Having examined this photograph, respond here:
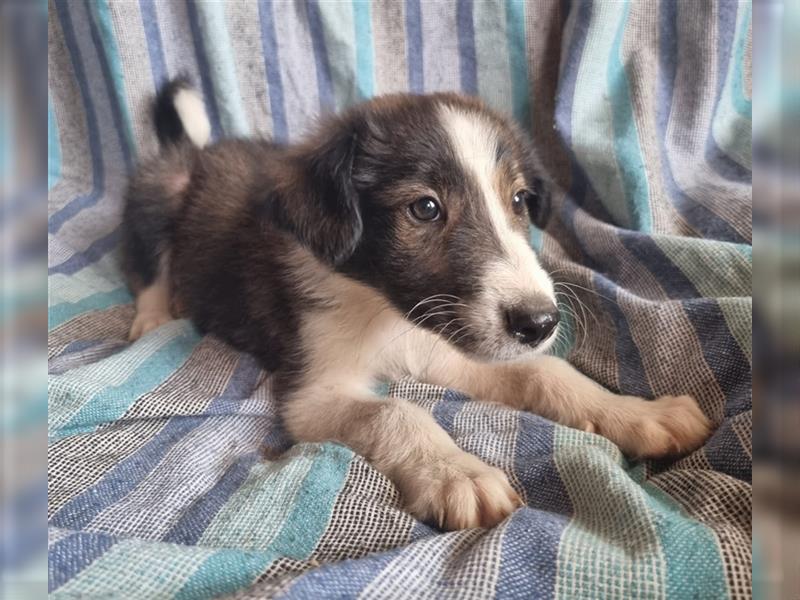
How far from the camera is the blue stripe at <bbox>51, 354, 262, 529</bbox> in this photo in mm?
1540

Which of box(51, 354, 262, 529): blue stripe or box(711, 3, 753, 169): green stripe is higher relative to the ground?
box(711, 3, 753, 169): green stripe

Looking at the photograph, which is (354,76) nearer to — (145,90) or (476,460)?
(145,90)

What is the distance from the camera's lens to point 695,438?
69.3 inches

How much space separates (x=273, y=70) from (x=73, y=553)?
278 cm

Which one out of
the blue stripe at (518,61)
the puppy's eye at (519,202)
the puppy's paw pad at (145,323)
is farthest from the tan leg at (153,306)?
the blue stripe at (518,61)

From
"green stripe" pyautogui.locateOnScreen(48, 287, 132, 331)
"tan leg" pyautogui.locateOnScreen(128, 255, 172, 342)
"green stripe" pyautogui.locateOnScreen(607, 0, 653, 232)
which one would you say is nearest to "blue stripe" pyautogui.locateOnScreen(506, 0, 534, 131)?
"green stripe" pyautogui.locateOnScreen(607, 0, 653, 232)

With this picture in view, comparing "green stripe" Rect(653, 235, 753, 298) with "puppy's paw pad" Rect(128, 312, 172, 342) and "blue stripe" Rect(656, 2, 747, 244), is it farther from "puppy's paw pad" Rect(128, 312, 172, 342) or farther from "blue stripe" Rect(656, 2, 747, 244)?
"puppy's paw pad" Rect(128, 312, 172, 342)

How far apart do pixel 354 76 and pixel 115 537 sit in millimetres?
2714

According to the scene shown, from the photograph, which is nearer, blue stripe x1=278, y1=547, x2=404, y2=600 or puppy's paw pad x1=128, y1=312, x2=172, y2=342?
blue stripe x1=278, y1=547, x2=404, y2=600

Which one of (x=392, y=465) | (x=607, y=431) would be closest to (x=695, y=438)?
(x=607, y=431)

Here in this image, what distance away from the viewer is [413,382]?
2.32 meters

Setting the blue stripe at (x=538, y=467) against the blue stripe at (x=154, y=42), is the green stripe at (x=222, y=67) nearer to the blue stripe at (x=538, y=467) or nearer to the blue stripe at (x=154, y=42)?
the blue stripe at (x=154, y=42)

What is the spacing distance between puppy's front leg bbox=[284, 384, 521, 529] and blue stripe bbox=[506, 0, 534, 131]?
1.99 meters

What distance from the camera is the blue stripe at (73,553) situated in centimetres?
123
